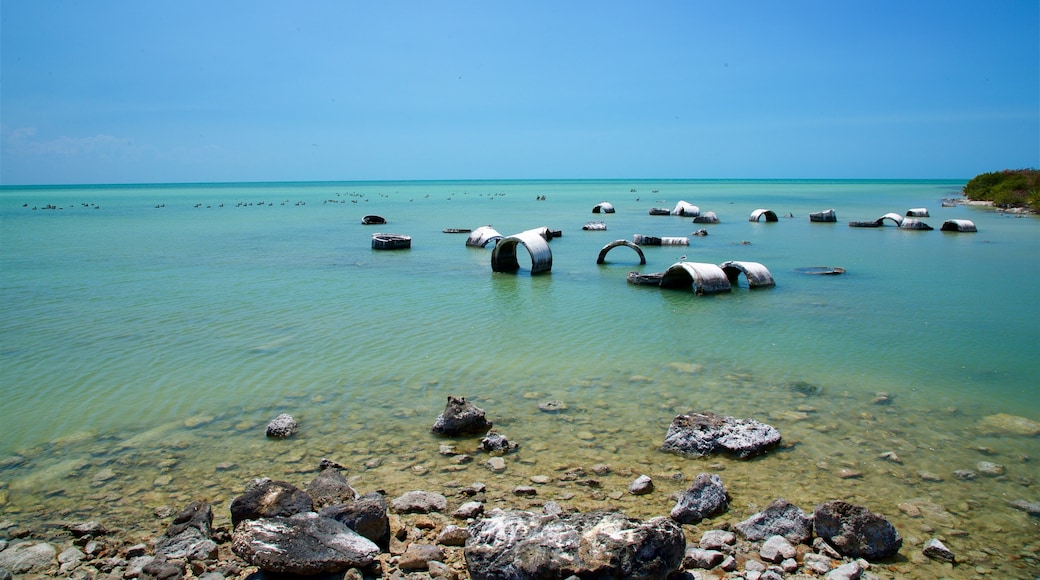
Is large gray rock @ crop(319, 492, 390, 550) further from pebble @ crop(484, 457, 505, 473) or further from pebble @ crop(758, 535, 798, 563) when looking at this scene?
pebble @ crop(758, 535, 798, 563)

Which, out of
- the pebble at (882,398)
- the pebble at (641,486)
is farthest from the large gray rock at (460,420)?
the pebble at (882,398)

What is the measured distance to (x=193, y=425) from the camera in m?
6.30

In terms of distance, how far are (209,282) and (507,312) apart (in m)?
6.73

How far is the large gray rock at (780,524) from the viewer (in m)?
4.24

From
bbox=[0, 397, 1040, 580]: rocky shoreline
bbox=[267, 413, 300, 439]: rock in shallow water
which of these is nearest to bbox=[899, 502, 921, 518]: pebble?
bbox=[0, 397, 1040, 580]: rocky shoreline

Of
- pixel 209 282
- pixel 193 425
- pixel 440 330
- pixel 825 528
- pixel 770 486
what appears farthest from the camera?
pixel 209 282

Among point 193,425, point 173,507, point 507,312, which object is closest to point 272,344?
point 193,425

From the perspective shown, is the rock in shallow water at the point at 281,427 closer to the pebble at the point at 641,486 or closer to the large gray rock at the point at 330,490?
the large gray rock at the point at 330,490

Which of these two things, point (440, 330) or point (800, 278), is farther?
point (800, 278)

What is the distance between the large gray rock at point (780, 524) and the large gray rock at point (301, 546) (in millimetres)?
2223

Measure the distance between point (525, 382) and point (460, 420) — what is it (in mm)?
1608

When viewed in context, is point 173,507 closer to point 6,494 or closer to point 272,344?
point 6,494

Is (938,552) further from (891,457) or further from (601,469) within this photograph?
(601,469)

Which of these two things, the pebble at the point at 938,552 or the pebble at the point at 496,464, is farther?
the pebble at the point at 496,464
